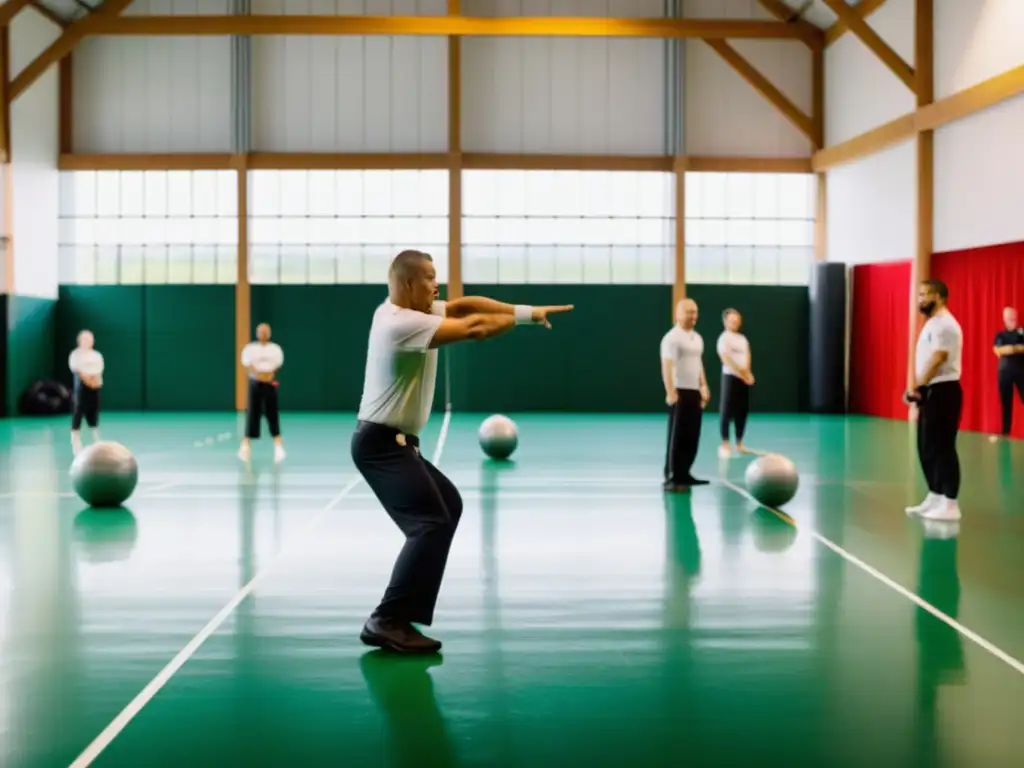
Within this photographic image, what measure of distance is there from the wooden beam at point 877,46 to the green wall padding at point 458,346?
7.24 metres

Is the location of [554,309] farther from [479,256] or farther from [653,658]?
[479,256]

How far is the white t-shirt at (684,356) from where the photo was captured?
12875 mm

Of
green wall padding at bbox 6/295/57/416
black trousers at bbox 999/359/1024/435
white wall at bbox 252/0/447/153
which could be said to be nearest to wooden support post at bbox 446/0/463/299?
white wall at bbox 252/0/447/153

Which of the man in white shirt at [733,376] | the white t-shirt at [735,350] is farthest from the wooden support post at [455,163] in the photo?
the white t-shirt at [735,350]

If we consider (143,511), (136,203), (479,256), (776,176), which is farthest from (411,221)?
(143,511)

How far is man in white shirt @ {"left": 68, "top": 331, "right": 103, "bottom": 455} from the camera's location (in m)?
18.3

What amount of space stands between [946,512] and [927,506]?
0.98 feet

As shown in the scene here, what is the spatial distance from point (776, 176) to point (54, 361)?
18.6m

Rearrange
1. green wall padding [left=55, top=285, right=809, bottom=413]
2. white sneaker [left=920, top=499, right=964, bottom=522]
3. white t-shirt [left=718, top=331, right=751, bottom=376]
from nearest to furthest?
white sneaker [left=920, top=499, right=964, bottom=522]
white t-shirt [left=718, top=331, right=751, bottom=376]
green wall padding [left=55, top=285, right=809, bottom=413]

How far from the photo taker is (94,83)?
3042 cm

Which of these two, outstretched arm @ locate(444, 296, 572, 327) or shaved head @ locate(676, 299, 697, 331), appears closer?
outstretched arm @ locate(444, 296, 572, 327)

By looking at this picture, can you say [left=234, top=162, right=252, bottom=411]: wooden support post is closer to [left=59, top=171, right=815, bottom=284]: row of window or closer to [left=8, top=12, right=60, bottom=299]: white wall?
[left=59, top=171, right=815, bottom=284]: row of window

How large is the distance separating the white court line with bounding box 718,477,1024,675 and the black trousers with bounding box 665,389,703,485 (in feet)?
5.14

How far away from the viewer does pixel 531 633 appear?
666 centimetres
